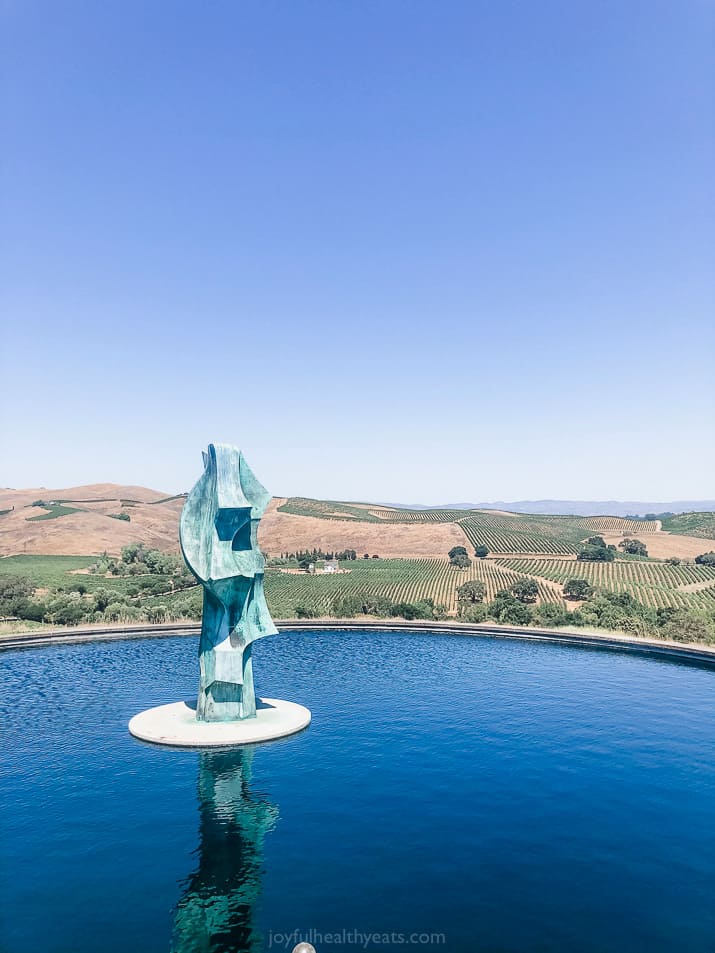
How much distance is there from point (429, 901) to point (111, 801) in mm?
11712

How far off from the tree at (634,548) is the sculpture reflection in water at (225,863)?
361 feet

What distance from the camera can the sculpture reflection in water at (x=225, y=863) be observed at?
51.6 ft

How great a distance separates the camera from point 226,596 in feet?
96.0

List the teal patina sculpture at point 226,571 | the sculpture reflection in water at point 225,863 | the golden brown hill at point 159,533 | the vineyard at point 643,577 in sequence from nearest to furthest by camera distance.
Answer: the sculpture reflection in water at point 225,863, the teal patina sculpture at point 226,571, the vineyard at point 643,577, the golden brown hill at point 159,533

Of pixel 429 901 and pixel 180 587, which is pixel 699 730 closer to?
pixel 429 901

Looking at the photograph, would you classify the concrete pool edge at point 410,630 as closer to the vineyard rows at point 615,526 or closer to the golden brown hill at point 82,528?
the golden brown hill at point 82,528

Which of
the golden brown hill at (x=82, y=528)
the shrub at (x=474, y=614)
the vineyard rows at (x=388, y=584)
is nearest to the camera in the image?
the shrub at (x=474, y=614)

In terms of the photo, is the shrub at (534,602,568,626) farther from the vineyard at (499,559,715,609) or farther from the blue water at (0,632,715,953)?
the blue water at (0,632,715,953)

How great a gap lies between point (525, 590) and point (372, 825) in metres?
54.4

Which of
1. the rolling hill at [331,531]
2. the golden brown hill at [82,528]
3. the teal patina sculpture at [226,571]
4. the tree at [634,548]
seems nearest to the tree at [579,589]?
the rolling hill at [331,531]

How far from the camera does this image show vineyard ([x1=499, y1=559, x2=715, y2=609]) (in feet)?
231

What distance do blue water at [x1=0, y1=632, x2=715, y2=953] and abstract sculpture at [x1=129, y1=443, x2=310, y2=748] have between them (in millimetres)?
2187

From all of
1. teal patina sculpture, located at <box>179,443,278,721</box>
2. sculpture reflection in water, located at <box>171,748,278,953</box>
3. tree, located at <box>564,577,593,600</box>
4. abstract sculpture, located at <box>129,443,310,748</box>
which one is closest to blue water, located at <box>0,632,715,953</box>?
sculpture reflection in water, located at <box>171,748,278,953</box>

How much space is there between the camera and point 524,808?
22.5m
